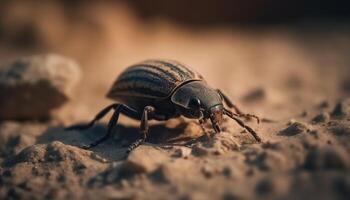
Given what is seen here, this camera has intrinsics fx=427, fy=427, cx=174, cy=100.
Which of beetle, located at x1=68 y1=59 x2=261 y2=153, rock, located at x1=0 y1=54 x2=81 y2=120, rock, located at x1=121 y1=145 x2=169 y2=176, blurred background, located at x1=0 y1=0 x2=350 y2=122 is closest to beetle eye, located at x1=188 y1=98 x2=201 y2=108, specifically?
beetle, located at x1=68 y1=59 x2=261 y2=153

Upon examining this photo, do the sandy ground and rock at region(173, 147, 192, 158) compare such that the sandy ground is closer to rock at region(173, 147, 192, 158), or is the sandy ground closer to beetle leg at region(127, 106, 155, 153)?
rock at region(173, 147, 192, 158)

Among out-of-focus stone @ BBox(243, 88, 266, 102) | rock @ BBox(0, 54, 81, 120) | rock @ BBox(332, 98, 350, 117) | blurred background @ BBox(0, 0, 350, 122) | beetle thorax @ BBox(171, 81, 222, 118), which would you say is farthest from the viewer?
blurred background @ BBox(0, 0, 350, 122)

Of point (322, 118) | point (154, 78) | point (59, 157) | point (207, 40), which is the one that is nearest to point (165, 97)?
point (154, 78)

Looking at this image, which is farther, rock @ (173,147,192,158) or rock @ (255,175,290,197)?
rock @ (173,147,192,158)

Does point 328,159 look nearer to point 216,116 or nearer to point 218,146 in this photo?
point 218,146

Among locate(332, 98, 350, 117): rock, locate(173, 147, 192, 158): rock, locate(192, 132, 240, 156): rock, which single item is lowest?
locate(173, 147, 192, 158): rock

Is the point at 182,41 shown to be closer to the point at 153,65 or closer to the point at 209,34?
the point at 209,34
